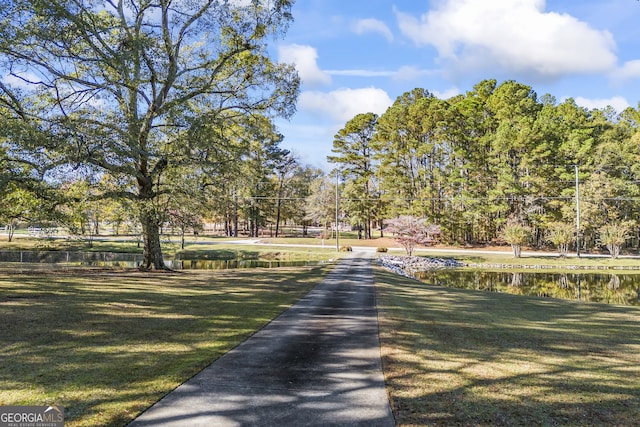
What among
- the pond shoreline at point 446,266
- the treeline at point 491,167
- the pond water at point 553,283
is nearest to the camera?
the pond water at point 553,283

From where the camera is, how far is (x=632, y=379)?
577 cm

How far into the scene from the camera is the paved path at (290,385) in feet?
14.1

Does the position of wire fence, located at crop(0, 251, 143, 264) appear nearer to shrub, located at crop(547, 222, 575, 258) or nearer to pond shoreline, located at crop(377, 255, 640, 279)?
pond shoreline, located at crop(377, 255, 640, 279)

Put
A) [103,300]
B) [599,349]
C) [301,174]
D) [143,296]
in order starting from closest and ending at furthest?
[599,349], [103,300], [143,296], [301,174]

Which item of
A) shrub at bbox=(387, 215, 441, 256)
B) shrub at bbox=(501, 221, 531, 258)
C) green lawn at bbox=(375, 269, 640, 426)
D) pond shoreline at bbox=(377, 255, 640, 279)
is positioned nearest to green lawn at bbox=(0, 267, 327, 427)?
green lawn at bbox=(375, 269, 640, 426)

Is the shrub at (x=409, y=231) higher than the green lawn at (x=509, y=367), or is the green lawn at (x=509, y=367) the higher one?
the shrub at (x=409, y=231)

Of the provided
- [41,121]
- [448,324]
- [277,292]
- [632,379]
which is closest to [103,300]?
[277,292]

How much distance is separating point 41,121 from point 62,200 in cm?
299

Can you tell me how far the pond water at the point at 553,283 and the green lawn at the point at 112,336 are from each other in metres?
13.5

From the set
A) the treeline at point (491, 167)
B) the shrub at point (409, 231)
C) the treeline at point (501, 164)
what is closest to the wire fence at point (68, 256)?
the treeline at point (491, 167)

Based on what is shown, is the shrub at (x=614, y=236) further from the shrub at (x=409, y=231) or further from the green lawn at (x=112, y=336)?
the green lawn at (x=112, y=336)

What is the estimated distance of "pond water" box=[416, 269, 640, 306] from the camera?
19.4m

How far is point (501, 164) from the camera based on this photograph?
46375 mm

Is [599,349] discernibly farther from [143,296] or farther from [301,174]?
[301,174]
